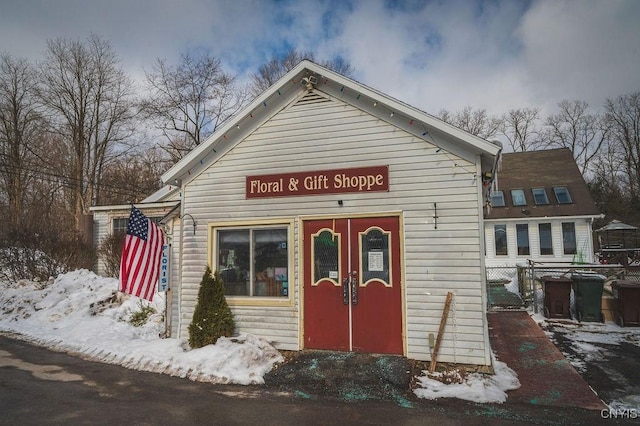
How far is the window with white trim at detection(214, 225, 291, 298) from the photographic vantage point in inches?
314

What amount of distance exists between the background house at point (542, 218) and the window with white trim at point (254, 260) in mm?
17220

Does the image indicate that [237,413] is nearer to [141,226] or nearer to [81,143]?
[141,226]

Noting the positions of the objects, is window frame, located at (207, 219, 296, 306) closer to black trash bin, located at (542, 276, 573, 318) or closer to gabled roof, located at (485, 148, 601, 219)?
black trash bin, located at (542, 276, 573, 318)

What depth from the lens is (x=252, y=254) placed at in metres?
8.22

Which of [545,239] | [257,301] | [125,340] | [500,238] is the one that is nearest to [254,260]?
[257,301]

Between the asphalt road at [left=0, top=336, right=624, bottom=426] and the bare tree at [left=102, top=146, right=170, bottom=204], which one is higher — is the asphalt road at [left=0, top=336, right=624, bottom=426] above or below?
below

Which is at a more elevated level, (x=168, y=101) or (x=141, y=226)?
(x=168, y=101)

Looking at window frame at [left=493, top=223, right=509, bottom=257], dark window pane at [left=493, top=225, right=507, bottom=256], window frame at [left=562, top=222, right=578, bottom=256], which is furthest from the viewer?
dark window pane at [left=493, top=225, right=507, bottom=256]

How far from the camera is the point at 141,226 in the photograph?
7887 millimetres

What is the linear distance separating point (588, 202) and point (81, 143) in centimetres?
3500

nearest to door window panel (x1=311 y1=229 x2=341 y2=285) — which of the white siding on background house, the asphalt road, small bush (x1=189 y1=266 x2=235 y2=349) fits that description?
small bush (x1=189 y1=266 x2=235 y2=349)

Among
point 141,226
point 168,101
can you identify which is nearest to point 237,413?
point 141,226

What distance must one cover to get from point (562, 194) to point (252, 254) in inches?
826

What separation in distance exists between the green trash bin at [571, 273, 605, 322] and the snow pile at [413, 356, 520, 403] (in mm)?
5296
